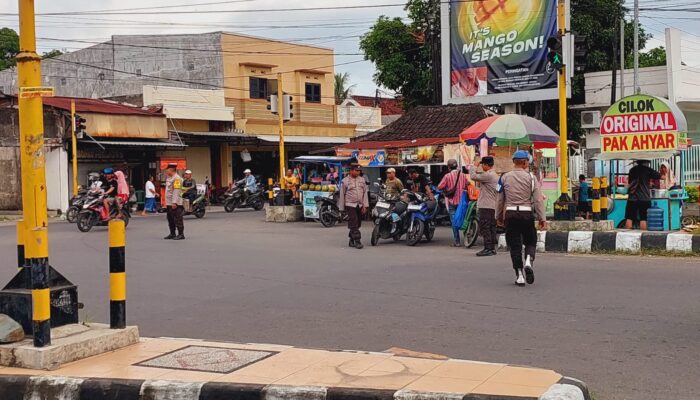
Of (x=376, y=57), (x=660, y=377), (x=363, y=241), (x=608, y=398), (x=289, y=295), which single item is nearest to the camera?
(x=608, y=398)

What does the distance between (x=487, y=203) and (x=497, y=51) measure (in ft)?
45.8

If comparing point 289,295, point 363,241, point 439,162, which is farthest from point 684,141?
point 289,295

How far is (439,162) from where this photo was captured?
2167 cm

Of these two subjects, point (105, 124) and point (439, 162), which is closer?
point (439, 162)

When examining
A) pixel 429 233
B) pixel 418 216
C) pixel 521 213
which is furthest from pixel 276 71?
pixel 521 213

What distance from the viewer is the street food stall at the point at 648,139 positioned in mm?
16328

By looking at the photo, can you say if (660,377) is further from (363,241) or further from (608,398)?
(363,241)

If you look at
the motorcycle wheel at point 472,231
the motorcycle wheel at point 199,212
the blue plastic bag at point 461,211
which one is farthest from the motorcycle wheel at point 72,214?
the motorcycle wheel at point 472,231

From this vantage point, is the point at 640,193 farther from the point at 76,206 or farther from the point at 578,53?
the point at 76,206

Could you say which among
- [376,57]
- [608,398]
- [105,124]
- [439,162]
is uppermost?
[376,57]

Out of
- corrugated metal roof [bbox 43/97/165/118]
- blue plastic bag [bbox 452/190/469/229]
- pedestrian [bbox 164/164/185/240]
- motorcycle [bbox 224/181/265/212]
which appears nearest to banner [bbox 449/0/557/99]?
motorcycle [bbox 224/181/265/212]

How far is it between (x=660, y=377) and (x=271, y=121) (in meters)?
33.3

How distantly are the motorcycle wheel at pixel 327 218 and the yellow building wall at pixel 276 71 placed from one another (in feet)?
53.8

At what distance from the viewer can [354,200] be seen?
1537 cm
